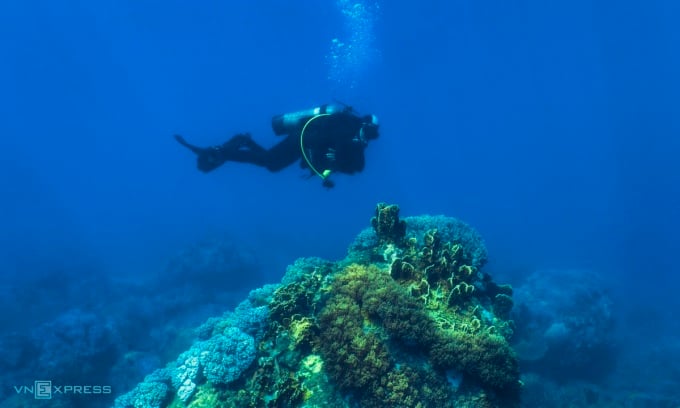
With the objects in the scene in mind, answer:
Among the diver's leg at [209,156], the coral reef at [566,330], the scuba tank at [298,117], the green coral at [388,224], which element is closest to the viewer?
the green coral at [388,224]

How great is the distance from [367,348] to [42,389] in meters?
14.5

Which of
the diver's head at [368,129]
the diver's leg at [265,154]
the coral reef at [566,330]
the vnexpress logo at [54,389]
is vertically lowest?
the coral reef at [566,330]

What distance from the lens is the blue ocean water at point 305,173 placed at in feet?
67.1

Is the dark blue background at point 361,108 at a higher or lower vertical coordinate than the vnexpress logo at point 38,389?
higher

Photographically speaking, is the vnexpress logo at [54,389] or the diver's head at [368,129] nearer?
the diver's head at [368,129]

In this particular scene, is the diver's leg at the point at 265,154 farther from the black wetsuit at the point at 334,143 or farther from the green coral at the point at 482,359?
the green coral at the point at 482,359

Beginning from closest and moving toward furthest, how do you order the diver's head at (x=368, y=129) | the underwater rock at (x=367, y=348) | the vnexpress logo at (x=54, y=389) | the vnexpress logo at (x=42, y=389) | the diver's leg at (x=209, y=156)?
the underwater rock at (x=367, y=348) < the diver's head at (x=368, y=129) < the diver's leg at (x=209, y=156) < the vnexpress logo at (x=42, y=389) < the vnexpress logo at (x=54, y=389)

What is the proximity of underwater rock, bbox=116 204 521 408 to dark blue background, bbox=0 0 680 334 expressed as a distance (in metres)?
20.7

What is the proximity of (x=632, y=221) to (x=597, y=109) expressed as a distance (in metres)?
84.3

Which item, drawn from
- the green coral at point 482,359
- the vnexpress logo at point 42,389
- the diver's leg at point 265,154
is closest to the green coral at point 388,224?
the green coral at point 482,359

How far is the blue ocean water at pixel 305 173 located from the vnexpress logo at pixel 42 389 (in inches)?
24.4

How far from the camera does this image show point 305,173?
11.8 meters

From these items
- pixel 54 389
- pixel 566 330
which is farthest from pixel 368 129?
pixel 54 389

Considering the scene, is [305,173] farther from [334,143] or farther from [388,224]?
[388,224]
